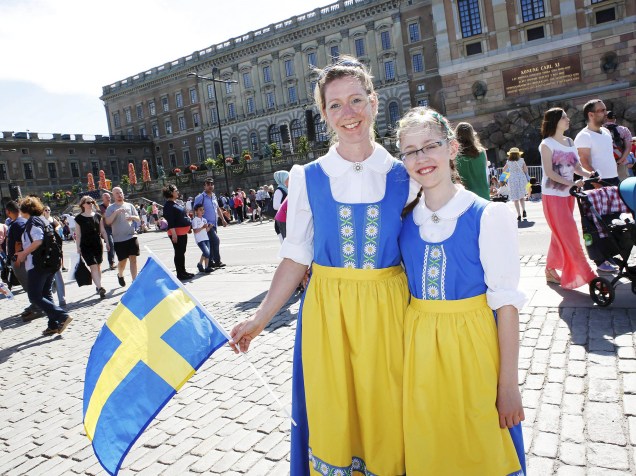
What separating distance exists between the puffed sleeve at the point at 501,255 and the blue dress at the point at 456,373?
0.16 ft

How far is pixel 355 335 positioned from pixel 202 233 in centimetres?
836

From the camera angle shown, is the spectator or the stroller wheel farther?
the spectator

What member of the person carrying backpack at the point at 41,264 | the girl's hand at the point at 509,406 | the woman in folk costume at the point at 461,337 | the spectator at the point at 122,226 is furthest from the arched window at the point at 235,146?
the girl's hand at the point at 509,406

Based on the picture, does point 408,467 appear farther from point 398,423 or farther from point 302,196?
point 302,196

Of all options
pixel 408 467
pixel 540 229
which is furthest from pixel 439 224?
pixel 540 229

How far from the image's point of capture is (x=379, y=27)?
1750 inches

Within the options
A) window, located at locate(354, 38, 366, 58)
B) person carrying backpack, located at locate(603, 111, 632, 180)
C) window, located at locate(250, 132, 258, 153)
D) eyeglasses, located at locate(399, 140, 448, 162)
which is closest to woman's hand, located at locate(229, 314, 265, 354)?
eyeglasses, located at locate(399, 140, 448, 162)

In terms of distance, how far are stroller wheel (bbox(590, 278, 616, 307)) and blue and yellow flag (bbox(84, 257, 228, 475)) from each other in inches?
151

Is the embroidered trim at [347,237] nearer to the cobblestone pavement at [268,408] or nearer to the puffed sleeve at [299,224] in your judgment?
the puffed sleeve at [299,224]

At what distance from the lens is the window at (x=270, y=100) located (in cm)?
5100

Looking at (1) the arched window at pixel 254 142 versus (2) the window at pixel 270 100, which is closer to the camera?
(2) the window at pixel 270 100

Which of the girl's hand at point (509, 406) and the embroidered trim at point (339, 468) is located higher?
the girl's hand at point (509, 406)

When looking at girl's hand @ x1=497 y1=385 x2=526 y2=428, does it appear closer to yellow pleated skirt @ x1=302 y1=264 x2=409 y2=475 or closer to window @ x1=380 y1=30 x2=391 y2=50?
yellow pleated skirt @ x1=302 y1=264 x2=409 y2=475

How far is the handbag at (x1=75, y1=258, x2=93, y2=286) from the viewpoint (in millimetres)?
8227
